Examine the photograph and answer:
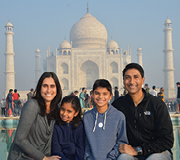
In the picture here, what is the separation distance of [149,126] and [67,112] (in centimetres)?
69

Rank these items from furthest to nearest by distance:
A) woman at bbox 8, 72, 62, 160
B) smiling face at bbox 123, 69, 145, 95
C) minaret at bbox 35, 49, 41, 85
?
minaret at bbox 35, 49, 41, 85, smiling face at bbox 123, 69, 145, 95, woman at bbox 8, 72, 62, 160

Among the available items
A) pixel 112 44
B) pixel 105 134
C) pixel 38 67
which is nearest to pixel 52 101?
pixel 105 134

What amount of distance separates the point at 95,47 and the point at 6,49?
9102mm

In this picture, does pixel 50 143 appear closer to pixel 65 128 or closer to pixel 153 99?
pixel 65 128

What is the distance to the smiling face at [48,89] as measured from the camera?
225 centimetres

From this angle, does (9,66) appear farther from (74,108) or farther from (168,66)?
(74,108)

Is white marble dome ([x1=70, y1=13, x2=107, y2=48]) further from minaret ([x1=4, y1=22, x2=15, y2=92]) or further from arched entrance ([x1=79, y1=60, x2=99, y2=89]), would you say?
minaret ([x1=4, y1=22, x2=15, y2=92])

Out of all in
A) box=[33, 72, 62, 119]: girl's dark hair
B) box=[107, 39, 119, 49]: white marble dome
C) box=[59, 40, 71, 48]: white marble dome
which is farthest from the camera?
box=[107, 39, 119, 49]: white marble dome

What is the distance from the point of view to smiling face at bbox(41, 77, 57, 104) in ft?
7.39

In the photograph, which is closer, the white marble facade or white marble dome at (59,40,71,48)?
the white marble facade

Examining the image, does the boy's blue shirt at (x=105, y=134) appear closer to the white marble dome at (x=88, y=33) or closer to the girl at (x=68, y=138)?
the girl at (x=68, y=138)

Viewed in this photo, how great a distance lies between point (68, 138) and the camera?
7.11ft

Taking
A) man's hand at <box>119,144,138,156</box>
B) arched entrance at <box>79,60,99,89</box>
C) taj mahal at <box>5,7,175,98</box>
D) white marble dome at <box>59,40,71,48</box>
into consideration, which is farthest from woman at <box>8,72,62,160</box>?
white marble dome at <box>59,40,71,48</box>

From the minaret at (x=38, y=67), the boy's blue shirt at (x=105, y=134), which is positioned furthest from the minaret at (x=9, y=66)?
the boy's blue shirt at (x=105, y=134)
